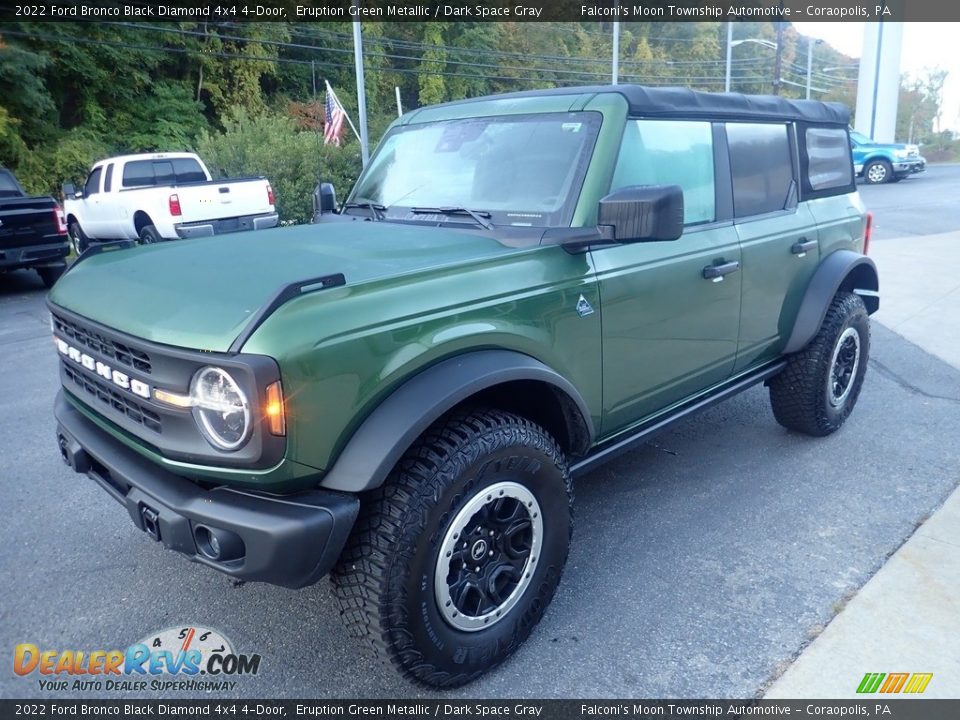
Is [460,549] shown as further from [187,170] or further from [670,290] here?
[187,170]

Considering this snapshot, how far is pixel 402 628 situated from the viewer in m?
2.41

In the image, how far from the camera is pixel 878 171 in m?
27.2

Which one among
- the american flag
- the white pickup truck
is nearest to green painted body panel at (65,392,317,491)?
the white pickup truck

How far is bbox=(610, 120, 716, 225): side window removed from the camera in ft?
10.8

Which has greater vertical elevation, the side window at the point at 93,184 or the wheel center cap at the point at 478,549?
the side window at the point at 93,184

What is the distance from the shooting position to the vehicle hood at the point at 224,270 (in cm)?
232

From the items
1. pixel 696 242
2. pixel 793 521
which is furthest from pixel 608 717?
pixel 696 242

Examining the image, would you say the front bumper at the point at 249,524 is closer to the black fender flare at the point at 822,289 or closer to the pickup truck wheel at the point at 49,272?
the black fender flare at the point at 822,289

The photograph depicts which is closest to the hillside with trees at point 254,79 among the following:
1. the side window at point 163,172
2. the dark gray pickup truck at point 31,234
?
the side window at point 163,172

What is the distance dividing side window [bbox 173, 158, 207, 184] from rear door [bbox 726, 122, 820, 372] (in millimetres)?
12892

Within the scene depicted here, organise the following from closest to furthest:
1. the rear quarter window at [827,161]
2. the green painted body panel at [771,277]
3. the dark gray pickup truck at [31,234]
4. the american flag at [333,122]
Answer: the green painted body panel at [771,277]
the rear quarter window at [827,161]
the dark gray pickup truck at [31,234]
the american flag at [333,122]

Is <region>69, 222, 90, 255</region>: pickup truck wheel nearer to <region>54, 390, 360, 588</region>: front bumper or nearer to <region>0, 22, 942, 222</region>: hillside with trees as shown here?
<region>0, 22, 942, 222</region>: hillside with trees

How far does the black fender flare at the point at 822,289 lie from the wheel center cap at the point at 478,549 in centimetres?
253

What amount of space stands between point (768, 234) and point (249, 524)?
309cm
